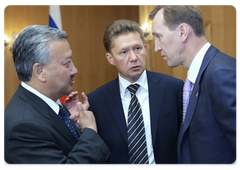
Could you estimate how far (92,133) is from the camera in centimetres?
161

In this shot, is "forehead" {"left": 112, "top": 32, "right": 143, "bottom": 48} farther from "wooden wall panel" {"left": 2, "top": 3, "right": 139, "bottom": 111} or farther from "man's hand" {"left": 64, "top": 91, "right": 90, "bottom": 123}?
"wooden wall panel" {"left": 2, "top": 3, "right": 139, "bottom": 111}

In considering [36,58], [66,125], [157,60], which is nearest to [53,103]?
[66,125]

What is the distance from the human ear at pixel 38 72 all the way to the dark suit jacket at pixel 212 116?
94 centimetres

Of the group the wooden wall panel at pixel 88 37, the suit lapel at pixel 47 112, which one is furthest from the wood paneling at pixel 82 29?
the suit lapel at pixel 47 112

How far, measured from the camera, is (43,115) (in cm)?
159

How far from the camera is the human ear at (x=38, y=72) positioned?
5.53 feet

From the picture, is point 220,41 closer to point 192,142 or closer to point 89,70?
point 192,142

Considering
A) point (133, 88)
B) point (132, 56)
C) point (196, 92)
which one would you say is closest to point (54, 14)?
point (132, 56)

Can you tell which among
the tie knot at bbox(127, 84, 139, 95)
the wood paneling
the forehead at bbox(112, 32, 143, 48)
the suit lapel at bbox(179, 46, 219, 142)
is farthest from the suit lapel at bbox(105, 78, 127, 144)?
the wood paneling

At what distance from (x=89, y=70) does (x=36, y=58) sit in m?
5.20

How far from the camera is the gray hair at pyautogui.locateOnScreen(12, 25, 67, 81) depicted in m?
1.64

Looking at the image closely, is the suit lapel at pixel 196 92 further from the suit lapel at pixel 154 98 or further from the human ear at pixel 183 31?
the suit lapel at pixel 154 98

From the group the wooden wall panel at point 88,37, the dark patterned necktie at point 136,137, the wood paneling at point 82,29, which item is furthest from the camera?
the wooden wall panel at point 88,37

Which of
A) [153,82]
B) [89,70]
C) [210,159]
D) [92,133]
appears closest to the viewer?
[210,159]
